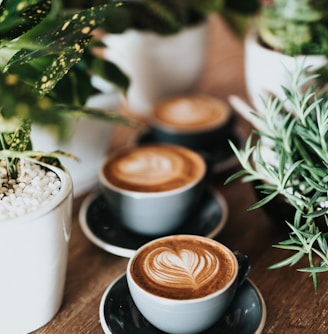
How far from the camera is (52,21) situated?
2.32 ft

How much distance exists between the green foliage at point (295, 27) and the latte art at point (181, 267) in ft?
1.32

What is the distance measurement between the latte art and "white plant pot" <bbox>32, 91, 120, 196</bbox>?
31 centimetres

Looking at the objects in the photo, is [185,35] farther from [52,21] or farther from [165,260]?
[165,260]

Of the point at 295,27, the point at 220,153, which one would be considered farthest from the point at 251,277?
the point at 295,27

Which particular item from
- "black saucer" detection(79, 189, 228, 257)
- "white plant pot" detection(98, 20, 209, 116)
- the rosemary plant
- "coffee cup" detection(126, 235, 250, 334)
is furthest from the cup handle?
"white plant pot" detection(98, 20, 209, 116)

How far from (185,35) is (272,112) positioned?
373 millimetres

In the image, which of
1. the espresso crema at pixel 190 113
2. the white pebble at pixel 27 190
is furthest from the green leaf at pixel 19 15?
the espresso crema at pixel 190 113

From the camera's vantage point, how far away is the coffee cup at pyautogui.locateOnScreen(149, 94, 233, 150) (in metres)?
0.92

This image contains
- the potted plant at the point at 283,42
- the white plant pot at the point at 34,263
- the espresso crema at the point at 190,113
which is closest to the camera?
the white plant pot at the point at 34,263

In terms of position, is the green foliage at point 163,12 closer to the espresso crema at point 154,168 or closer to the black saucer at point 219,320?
the espresso crema at point 154,168

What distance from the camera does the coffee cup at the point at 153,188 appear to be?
0.72 m

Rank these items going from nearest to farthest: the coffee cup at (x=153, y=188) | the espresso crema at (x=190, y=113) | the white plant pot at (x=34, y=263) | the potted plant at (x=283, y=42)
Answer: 1. the white plant pot at (x=34, y=263)
2. the coffee cup at (x=153, y=188)
3. the potted plant at (x=283, y=42)
4. the espresso crema at (x=190, y=113)

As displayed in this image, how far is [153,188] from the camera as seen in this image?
0.73 metres

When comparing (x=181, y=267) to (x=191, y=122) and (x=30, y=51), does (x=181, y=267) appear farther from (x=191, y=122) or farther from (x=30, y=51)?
(x=191, y=122)
